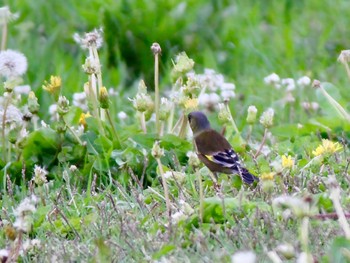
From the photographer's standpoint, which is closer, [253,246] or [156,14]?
[253,246]

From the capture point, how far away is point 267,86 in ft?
23.1

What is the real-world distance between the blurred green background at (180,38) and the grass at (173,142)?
0.04ft

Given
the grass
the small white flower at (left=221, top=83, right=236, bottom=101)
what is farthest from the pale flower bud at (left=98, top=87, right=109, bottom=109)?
the small white flower at (left=221, top=83, right=236, bottom=101)

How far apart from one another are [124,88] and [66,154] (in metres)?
2.44

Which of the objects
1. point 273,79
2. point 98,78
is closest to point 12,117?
point 98,78

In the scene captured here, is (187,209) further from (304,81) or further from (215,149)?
(304,81)

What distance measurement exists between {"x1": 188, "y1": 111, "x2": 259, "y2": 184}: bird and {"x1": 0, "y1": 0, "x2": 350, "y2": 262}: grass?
81mm

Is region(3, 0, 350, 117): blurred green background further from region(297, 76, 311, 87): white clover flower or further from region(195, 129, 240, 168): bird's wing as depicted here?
region(195, 129, 240, 168): bird's wing

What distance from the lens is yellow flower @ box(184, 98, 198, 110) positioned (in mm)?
4938

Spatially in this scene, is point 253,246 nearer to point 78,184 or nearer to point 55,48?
point 78,184

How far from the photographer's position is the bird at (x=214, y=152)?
14.4 ft

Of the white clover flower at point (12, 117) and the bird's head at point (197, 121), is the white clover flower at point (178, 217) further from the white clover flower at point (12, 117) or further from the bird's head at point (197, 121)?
the white clover flower at point (12, 117)

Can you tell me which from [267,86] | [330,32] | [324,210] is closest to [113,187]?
[324,210]

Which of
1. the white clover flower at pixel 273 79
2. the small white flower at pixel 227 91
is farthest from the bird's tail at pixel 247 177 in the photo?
the white clover flower at pixel 273 79
